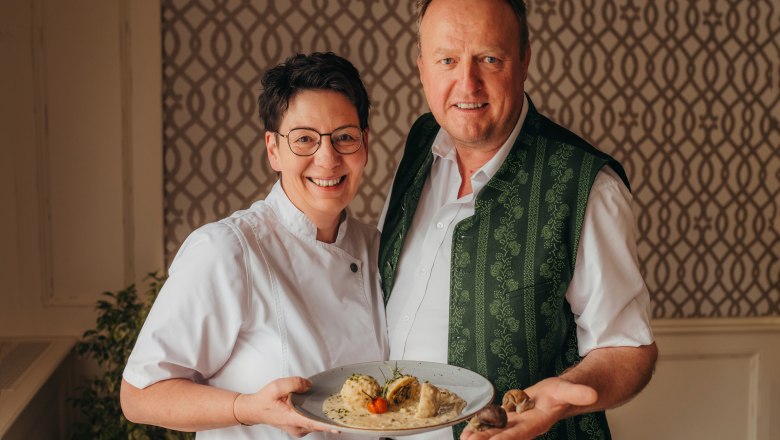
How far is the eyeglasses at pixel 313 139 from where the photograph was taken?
1.70m

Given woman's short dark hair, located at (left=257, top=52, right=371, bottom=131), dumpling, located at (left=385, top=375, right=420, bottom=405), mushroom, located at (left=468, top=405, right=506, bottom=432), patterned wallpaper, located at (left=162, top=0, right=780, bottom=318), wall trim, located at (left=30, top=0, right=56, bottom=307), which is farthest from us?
patterned wallpaper, located at (left=162, top=0, right=780, bottom=318)

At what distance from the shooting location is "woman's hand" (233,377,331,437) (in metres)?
1.44

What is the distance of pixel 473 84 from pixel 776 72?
2.84m

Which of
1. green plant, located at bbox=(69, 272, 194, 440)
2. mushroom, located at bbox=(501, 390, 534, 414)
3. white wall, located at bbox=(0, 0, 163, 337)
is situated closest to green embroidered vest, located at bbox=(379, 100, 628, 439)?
mushroom, located at bbox=(501, 390, 534, 414)

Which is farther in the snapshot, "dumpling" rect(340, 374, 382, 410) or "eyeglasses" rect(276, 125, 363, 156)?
"eyeglasses" rect(276, 125, 363, 156)

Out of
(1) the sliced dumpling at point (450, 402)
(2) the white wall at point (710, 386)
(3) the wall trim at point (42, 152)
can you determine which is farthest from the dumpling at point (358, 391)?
(2) the white wall at point (710, 386)

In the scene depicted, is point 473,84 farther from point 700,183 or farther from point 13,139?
point 700,183

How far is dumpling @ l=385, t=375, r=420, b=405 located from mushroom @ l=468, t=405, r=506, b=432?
238 millimetres

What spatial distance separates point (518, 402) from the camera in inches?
55.9

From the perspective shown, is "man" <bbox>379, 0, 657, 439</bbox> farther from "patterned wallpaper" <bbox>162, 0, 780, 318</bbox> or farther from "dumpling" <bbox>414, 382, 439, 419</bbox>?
"patterned wallpaper" <bbox>162, 0, 780, 318</bbox>

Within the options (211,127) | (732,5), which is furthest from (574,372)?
(732,5)

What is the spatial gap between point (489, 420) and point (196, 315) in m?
0.63

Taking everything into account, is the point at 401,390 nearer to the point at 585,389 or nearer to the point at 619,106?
the point at 585,389

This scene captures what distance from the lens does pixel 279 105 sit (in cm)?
170
